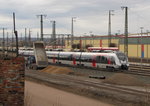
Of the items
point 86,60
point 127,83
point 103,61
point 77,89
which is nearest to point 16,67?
point 77,89

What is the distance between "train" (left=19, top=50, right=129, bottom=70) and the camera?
3691 centimetres

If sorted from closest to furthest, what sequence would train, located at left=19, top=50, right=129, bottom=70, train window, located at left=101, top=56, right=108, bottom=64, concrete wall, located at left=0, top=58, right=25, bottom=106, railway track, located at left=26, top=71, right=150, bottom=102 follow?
concrete wall, located at left=0, top=58, right=25, bottom=106 < railway track, located at left=26, top=71, right=150, bottom=102 < train, located at left=19, top=50, right=129, bottom=70 < train window, located at left=101, top=56, right=108, bottom=64

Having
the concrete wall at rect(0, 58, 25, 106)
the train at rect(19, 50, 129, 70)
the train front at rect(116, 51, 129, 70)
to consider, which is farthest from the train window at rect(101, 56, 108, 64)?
the concrete wall at rect(0, 58, 25, 106)

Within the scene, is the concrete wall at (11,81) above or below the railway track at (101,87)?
above

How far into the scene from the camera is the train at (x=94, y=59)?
36.9 meters

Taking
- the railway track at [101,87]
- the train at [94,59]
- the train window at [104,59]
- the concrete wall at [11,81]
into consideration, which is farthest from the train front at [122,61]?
the concrete wall at [11,81]

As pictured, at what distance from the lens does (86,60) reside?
42469 mm

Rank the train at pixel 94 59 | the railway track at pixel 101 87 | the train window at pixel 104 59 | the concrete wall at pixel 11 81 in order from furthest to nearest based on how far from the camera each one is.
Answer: the train window at pixel 104 59
the train at pixel 94 59
the railway track at pixel 101 87
the concrete wall at pixel 11 81

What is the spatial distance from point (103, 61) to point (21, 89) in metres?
29.1

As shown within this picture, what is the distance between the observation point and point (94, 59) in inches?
1580

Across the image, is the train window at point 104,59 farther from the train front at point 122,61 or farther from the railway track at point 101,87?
the railway track at point 101,87

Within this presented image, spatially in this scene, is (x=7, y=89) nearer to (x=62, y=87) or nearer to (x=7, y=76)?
(x=7, y=76)

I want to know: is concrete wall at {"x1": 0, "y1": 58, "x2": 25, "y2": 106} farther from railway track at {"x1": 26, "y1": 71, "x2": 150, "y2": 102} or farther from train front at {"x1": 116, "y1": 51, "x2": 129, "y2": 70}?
train front at {"x1": 116, "y1": 51, "x2": 129, "y2": 70}

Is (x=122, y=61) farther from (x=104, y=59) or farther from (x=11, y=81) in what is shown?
(x=11, y=81)
